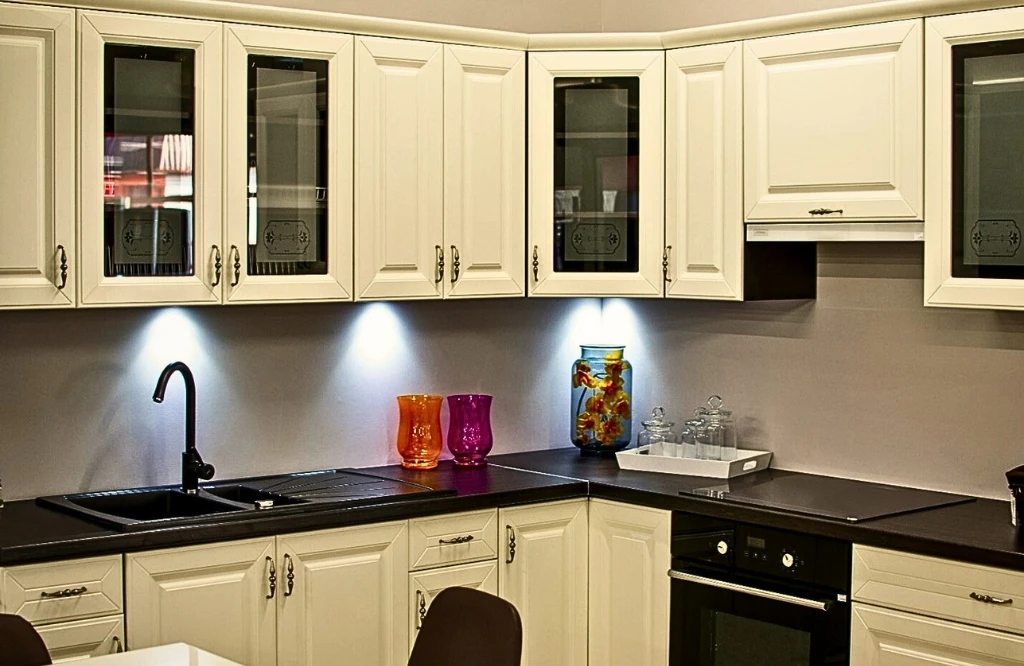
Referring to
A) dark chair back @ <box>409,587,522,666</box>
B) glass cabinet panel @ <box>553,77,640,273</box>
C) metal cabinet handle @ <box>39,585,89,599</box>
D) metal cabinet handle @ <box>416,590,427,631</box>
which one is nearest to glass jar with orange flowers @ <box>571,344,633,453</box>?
glass cabinet panel @ <box>553,77,640,273</box>

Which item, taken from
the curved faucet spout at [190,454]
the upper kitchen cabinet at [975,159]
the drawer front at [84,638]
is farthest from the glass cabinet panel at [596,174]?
the drawer front at [84,638]

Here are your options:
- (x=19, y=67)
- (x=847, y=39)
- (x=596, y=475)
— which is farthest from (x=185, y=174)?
(x=847, y=39)

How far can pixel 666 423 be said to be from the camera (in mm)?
4344

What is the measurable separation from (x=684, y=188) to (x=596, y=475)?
36.3 inches

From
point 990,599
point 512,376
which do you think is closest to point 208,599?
point 512,376

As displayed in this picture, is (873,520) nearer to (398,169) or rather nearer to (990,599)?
(990,599)

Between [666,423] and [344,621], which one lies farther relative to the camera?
[666,423]

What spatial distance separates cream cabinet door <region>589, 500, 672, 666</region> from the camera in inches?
151

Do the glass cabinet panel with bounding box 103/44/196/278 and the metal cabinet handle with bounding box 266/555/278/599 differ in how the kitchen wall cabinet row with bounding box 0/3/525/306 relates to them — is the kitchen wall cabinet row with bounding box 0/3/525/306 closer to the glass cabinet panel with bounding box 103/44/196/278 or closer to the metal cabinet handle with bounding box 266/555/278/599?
the glass cabinet panel with bounding box 103/44/196/278

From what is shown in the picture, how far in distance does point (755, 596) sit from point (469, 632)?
3.70 ft

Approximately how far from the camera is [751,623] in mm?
3600

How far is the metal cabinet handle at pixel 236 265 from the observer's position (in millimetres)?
3621

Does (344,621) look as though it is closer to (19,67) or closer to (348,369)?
(348,369)

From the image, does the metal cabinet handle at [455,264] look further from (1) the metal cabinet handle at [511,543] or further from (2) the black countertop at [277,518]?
(1) the metal cabinet handle at [511,543]
